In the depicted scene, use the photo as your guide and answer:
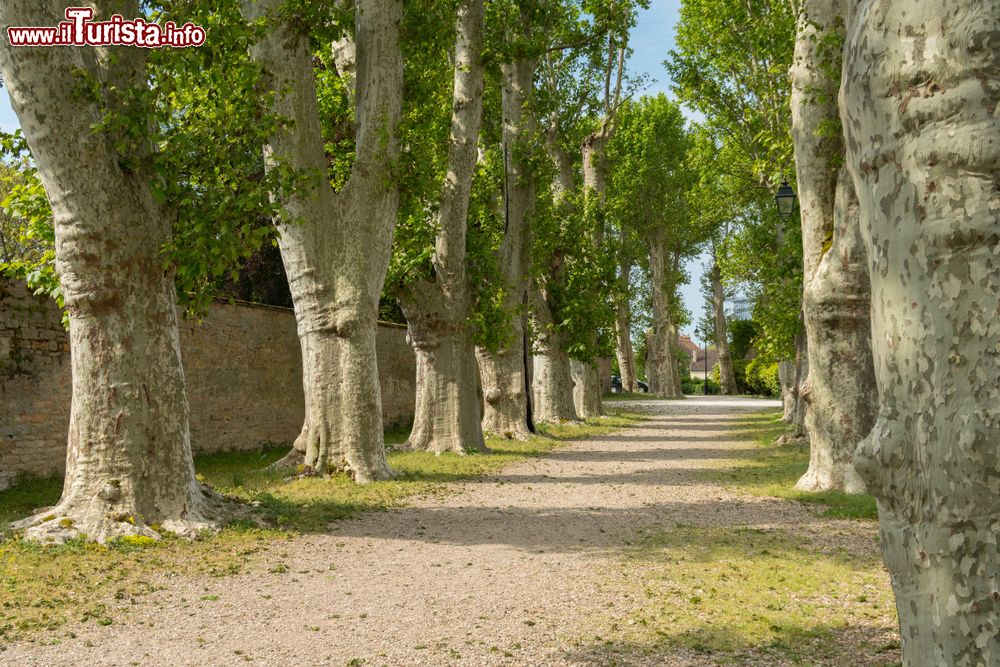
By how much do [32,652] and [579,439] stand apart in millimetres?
16232

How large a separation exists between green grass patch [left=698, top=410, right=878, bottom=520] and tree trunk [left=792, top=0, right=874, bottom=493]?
442mm

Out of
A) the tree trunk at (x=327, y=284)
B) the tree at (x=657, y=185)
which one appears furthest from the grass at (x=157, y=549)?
the tree at (x=657, y=185)

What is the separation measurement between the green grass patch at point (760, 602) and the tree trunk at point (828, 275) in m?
2.74

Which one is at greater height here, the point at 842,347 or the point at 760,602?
the point at 842,347

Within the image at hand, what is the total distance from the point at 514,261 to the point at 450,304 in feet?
10.9

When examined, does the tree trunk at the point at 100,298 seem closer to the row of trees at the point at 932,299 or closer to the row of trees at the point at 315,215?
the row of trees at the point at 315,215

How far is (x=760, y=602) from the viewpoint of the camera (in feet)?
18.8

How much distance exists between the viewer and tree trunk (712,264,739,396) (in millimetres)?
52344

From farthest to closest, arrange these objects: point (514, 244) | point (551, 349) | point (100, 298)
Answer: point (551, 349), point (514, 244), point (100, 298)

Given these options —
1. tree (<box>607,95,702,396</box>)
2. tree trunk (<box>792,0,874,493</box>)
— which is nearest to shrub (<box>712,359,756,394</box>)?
tree (<box>607,95,702,396</box>)

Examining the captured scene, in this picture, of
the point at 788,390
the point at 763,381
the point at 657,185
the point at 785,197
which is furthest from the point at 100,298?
the point at 763,381

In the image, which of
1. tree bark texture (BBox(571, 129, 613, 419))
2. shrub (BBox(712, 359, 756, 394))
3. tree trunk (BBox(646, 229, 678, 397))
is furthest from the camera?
shrub (BBox(712, 359, 756, 394))

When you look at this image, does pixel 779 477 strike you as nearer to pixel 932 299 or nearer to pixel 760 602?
pixel 760 602

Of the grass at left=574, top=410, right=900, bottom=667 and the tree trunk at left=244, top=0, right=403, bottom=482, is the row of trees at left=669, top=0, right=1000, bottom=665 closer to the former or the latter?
the grass at left=574, top=410, right=900, bottom=667
